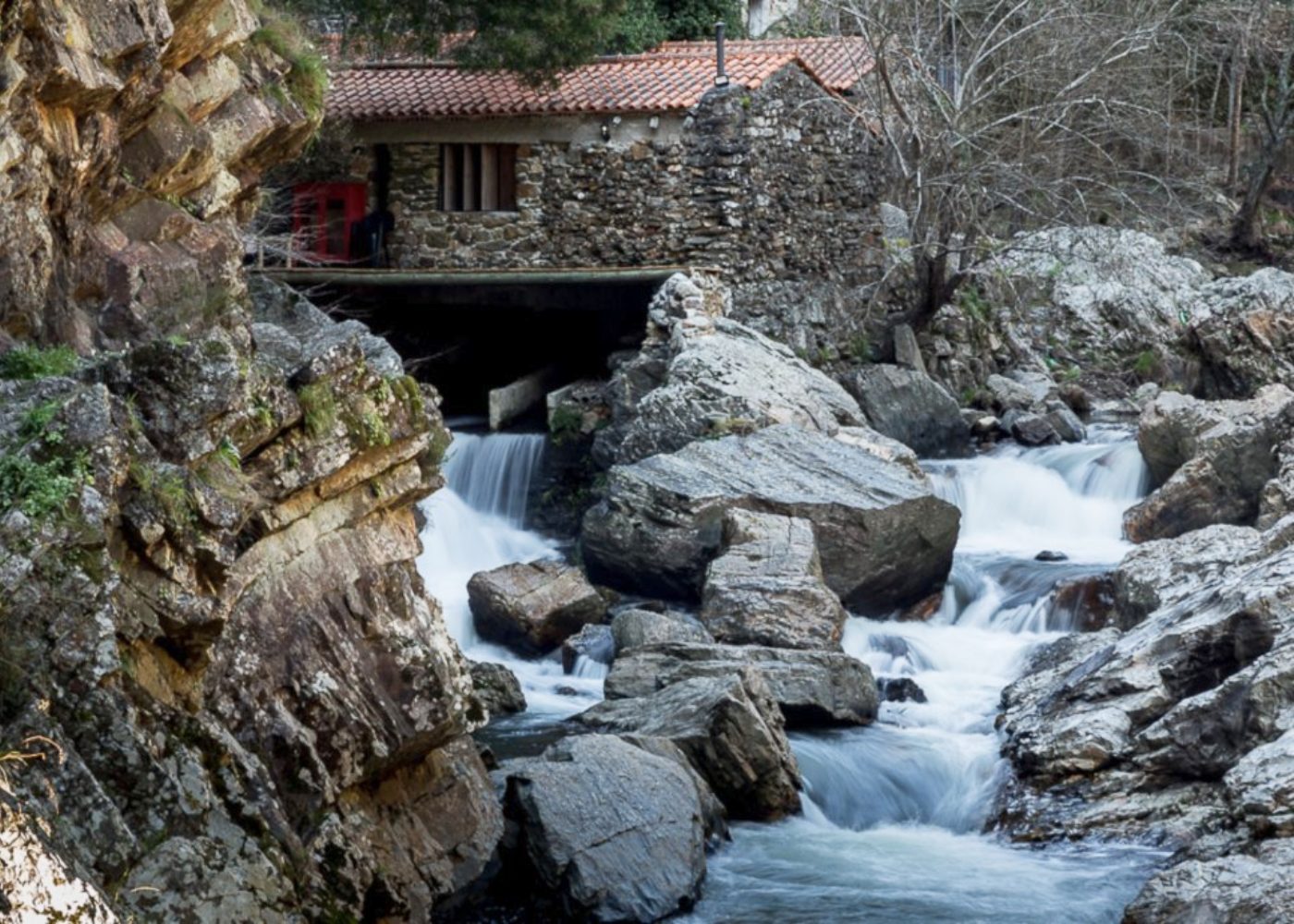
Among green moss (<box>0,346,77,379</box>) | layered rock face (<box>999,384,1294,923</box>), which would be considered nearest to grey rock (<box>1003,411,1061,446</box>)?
layered rock face (<box>999,384,1294,923</box>)

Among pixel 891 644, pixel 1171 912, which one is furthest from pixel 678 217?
pixel 1171 912

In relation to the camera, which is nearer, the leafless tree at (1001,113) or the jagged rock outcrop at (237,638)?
the jagged rock outcrop at (237,638)

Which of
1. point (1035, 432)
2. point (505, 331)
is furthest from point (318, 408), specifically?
point (505, 331)

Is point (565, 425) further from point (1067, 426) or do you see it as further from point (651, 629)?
point (651, 629)

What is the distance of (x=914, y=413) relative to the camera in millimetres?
28312

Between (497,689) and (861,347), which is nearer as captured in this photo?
(497,689)

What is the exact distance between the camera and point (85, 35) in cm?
1220

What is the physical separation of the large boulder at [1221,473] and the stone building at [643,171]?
7955mm

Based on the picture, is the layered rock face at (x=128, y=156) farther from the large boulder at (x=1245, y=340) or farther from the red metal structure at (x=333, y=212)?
the large boulder at (x=1245, y=340)

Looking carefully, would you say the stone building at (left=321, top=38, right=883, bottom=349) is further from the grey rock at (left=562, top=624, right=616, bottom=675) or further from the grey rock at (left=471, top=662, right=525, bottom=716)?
the grey rock at (left=471, top=662, right=525, bottom=716)

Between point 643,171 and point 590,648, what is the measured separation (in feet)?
40.0

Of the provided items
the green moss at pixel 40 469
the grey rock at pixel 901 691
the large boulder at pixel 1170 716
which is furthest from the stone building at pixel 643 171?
the green moss at pixel 40 469

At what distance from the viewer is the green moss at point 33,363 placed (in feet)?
36.0

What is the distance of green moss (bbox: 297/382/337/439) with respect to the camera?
1195 centimetres
